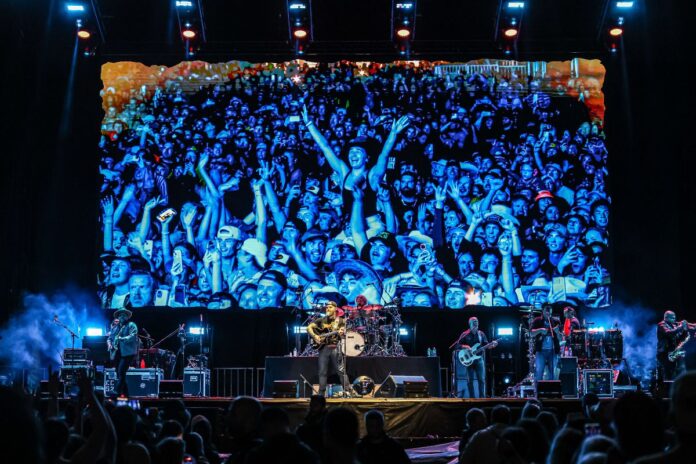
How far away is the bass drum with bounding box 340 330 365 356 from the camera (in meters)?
17.7

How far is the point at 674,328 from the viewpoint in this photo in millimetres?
16688

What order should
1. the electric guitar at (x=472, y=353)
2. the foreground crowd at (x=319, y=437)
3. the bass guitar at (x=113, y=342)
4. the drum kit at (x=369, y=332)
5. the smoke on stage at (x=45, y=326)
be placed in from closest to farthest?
the foreground crowd at (x=319, y=437) < the bass guitar at (x=113, y=342) < the electric guitar at (x=472, y=353) < the smoke on stage at (x=45, y=326) < the drum kit at (x=369, y=332)

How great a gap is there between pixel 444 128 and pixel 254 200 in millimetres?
4793

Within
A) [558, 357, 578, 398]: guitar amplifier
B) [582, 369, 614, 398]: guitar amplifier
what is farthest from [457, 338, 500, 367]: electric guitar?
[582, 369, 614, 398]: guitar amplifier

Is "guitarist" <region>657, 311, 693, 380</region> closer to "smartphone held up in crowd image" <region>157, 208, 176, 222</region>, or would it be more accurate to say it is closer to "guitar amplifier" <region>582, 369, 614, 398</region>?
"guitar amplifier" <region>582, 369, 614, 398</region>

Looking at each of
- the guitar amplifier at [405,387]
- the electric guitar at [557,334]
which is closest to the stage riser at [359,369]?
the guitar amplifier at [405,387]

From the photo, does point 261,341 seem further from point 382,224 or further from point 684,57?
point 684,57

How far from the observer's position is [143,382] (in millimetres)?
16516

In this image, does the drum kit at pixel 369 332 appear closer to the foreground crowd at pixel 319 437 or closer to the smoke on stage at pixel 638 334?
the smoke on stage at pixel 638 334

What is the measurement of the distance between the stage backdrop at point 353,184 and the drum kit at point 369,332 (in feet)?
5.17

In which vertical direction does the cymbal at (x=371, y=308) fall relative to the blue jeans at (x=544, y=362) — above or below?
above

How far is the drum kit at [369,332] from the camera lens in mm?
17750

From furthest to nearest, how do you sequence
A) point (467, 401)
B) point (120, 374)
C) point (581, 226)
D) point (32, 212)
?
point (581, 226) → point (32, 212) → point (120, 374) → point (467, 401)

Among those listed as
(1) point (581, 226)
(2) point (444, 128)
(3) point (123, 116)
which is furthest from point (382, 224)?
(3) point (123, 116)
